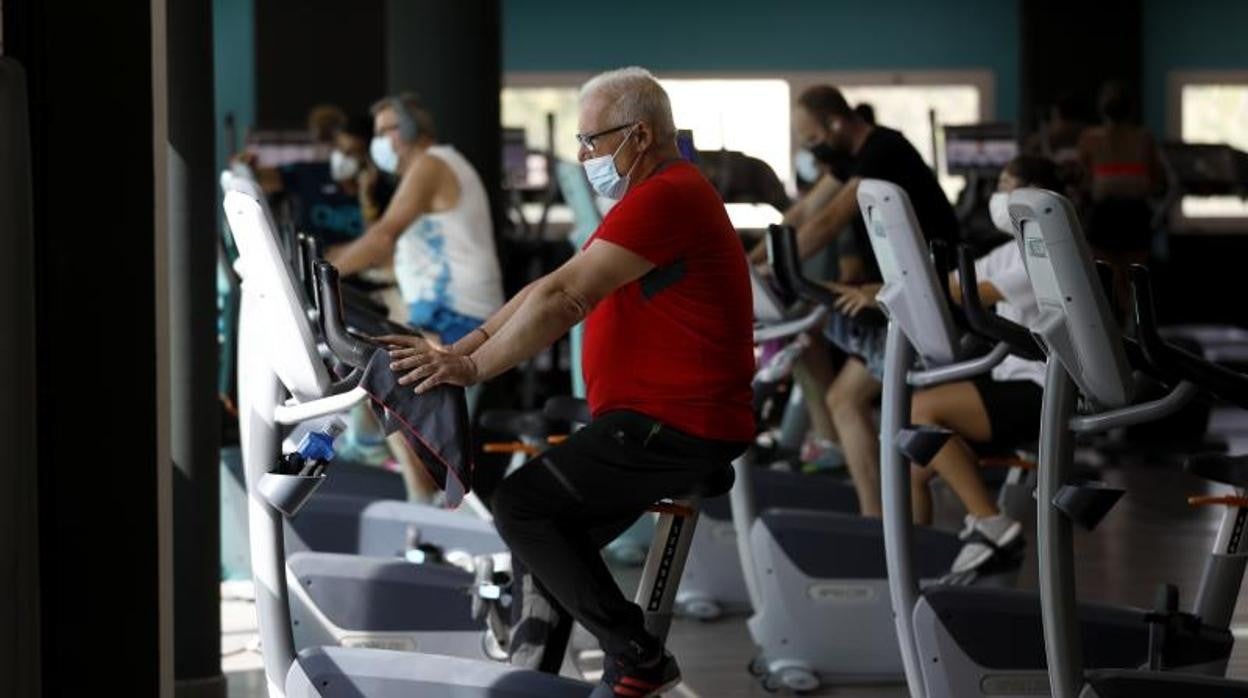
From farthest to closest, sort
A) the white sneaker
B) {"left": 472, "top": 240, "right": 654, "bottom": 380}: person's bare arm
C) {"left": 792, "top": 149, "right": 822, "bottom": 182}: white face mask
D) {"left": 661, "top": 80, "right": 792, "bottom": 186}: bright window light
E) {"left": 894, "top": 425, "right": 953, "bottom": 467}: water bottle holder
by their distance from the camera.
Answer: {"left": 661, "top": 80, "right": 792, "bottom": 186}: bright window light, {"left": 792, "top": 149, "right": 822, "bottom": 182}: white face mask, the white sneaker, {"left": 894, "top": 425, "right": 953, "bottom": 467}: water bottle holder, {"left": 472, "top": 240, "right": 654, "bottom": 380}: person's bare arm

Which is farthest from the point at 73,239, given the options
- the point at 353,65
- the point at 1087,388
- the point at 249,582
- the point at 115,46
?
the point at 353,65

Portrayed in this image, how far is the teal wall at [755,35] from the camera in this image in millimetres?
15594

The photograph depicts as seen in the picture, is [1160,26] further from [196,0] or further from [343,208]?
[196,0]

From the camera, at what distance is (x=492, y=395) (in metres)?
7.50

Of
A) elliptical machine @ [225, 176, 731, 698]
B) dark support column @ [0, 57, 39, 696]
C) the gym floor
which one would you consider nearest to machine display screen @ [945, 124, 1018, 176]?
the gym floor

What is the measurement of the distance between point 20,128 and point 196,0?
268cm

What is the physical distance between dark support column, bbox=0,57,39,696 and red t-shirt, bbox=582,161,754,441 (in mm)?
1227

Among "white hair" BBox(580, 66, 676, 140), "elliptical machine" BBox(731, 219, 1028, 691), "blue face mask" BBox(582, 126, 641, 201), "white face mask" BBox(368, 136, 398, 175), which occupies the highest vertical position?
"white hair" BBox(580, 66, 676, 140)

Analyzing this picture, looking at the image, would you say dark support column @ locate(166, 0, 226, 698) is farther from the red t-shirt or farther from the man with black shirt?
the red t-shirt

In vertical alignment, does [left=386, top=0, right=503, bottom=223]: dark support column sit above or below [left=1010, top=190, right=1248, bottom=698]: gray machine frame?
above

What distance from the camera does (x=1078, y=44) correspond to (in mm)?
15086

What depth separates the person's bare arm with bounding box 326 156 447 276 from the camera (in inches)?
255

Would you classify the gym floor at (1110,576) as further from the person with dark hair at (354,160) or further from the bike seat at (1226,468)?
the person with dark hair at (354,160)

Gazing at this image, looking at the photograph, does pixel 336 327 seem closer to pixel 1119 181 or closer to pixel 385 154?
pixel 385 154
